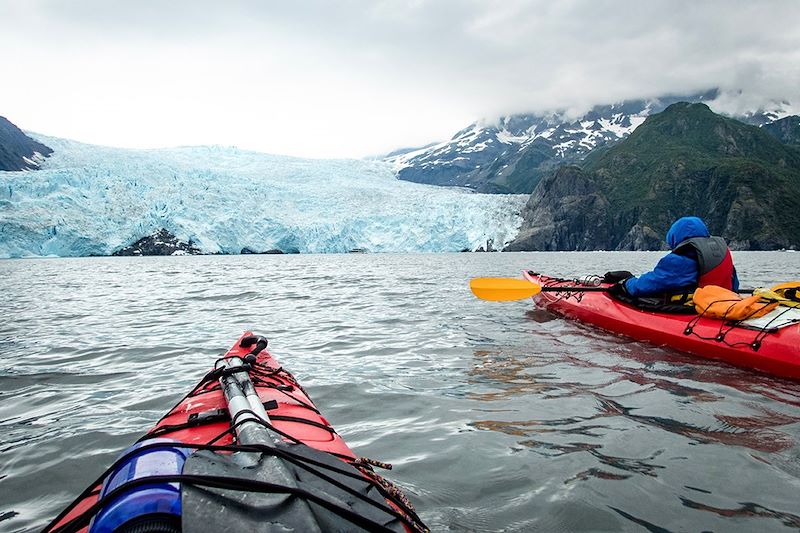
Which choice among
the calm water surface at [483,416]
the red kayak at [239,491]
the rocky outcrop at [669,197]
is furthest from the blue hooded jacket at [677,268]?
the rocky outcrop at [669,197]

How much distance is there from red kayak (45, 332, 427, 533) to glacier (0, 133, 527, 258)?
3784 centimetres

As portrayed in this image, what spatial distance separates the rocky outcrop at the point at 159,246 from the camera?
3784cm

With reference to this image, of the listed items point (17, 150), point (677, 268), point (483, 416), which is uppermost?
point (17, 150)

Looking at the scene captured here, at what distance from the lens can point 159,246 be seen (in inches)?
1588

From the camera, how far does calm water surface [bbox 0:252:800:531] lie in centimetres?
235

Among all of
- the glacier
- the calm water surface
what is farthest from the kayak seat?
the glacier

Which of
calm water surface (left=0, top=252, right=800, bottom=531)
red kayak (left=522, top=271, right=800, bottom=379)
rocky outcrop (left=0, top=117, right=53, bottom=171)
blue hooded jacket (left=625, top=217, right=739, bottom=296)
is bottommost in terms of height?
calm water surface (left=0, top=252, right=800, bottom=531)

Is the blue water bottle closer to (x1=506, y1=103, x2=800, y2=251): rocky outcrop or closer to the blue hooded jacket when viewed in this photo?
the blue hooded jacket

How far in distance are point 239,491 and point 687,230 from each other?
5974 millimetres

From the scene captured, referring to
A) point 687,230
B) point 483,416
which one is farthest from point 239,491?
point 687,230

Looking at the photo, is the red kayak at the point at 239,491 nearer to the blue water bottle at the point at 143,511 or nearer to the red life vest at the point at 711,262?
the blue water bottle at the point at 143,511

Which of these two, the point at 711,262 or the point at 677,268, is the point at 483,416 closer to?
the point at 677,268

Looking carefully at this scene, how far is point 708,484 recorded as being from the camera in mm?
2453

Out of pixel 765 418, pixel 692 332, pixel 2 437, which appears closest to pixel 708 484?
pixel 765 418
